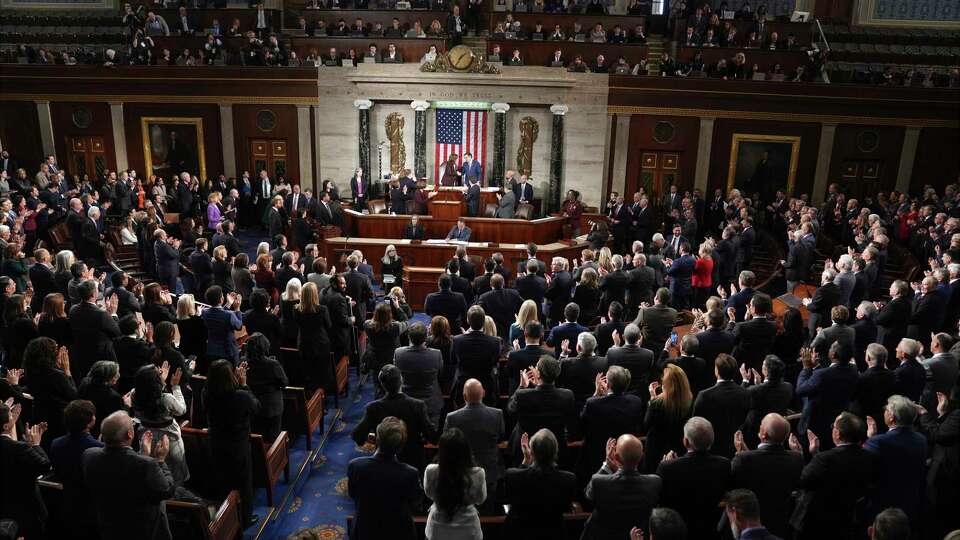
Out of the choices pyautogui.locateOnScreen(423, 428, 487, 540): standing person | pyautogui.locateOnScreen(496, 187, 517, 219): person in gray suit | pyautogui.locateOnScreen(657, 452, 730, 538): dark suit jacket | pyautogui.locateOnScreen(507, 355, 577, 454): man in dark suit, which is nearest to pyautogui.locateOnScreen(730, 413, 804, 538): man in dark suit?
pyautogui.locateOnScreen(657, 452, 730, 538): dark suit jacket

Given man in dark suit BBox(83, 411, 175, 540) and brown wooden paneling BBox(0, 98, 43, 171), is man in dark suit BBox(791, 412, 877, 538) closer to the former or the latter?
man in dark suit BBox(83, 411, 175, 540)

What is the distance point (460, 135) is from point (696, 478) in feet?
49.1

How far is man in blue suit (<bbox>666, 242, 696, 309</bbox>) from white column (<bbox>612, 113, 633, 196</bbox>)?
748cm

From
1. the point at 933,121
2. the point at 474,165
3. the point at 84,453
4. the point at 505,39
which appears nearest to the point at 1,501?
the point at 84,453

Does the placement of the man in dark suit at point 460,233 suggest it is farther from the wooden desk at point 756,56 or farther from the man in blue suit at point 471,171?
the wooden desk at point 756,56

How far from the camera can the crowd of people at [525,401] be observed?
4.11 m

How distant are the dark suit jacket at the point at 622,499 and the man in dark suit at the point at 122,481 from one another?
248 cm

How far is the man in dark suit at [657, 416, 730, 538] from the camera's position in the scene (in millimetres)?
4262

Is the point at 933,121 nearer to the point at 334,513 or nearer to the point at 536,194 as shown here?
the point at 536,194

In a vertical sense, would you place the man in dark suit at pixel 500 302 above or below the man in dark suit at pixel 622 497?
below

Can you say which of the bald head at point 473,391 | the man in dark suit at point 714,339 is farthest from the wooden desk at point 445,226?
the bald head at point 473,391

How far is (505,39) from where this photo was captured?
17.8m

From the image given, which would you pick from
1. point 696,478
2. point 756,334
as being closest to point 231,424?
point 696,478

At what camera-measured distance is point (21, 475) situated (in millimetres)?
4375
